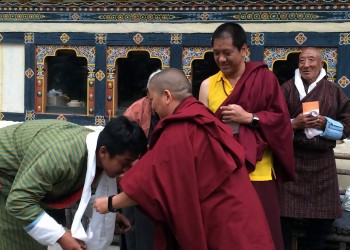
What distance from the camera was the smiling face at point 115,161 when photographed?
2080 mm

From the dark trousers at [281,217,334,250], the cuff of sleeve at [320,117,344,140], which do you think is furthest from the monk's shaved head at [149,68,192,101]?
the dark trousers at [281,217,334,250]

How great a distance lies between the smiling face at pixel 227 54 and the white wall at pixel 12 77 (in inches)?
185

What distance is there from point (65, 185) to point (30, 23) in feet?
16.4

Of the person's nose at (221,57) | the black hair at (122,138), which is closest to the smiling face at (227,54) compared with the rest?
the person's nose at (221,57)

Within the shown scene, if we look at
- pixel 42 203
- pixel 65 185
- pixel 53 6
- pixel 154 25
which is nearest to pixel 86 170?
pixel 65 185

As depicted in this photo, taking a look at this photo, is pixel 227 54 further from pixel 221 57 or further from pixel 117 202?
pixel 117 202

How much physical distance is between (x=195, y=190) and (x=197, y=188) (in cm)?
2

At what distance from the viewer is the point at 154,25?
6.09 m

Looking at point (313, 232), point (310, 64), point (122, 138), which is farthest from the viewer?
point (313, 232)

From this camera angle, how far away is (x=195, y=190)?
6.30ft

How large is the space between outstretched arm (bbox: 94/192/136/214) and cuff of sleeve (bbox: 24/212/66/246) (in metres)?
0.20

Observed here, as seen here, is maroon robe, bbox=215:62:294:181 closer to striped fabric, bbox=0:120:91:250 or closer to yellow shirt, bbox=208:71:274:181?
yellow shirt, bbox=208:71:274:181

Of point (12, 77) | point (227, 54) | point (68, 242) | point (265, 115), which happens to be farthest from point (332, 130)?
point (12, 77)

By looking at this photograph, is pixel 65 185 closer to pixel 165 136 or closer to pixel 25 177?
pixel 25 177
